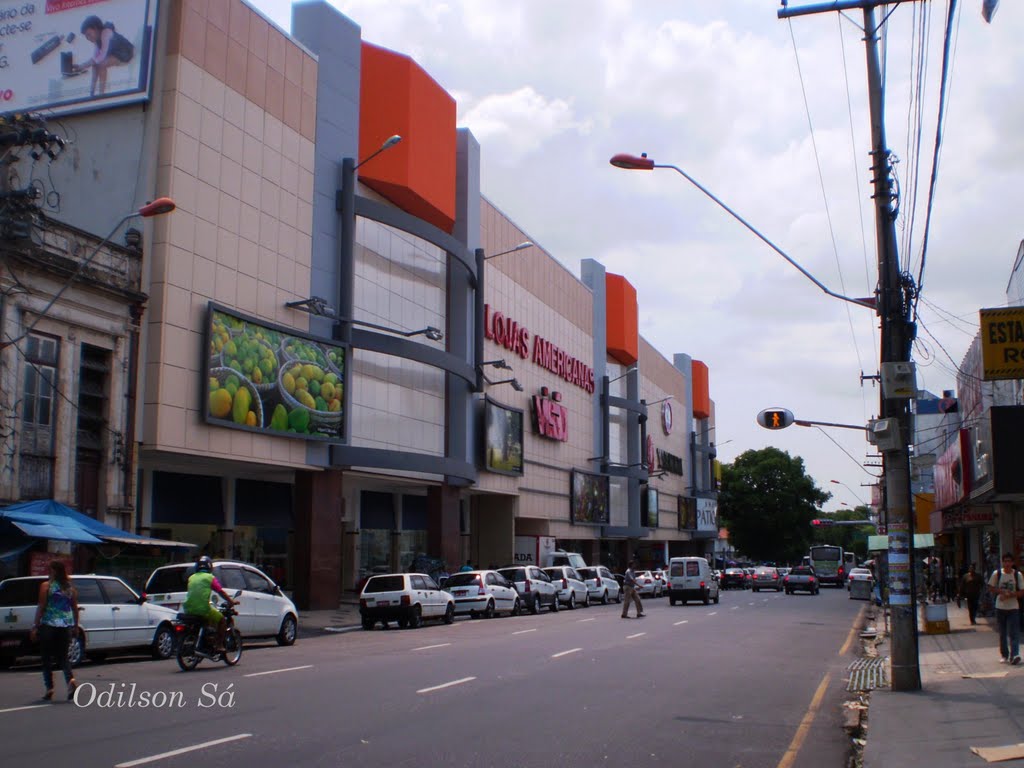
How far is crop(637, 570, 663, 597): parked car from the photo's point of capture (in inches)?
2059

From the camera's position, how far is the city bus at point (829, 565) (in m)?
74.1

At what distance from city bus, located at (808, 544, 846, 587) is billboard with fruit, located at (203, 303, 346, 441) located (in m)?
50.4

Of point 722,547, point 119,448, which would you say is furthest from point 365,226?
point 722,547

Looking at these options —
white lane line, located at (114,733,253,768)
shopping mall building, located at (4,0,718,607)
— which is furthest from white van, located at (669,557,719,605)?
white lane line, located at (114,733,253,768)

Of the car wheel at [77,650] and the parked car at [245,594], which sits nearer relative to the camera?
the car wheel at [77,650]

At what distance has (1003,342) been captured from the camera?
688 inches

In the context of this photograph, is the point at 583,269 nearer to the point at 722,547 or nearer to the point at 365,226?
the point at 365,226

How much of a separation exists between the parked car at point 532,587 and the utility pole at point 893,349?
22898 millimetres

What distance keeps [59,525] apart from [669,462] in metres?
63.8

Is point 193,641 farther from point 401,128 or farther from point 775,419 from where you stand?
point 401,128

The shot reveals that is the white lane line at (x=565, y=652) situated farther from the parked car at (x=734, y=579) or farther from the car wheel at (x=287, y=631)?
the parked car at (x=734, y=579)

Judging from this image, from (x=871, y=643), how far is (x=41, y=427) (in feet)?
63.8

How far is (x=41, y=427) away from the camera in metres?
23.0

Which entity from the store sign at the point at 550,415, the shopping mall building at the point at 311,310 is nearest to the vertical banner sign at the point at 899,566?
the shopping mall building at the point at 311,310
